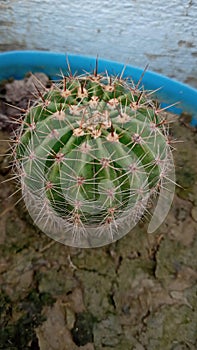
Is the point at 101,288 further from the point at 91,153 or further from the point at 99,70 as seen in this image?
the point at 99,70

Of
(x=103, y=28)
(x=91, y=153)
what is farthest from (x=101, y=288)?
(x=103, y=28)

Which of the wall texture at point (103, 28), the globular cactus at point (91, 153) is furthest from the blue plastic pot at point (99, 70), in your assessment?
the globular cactus at point (91, 153)

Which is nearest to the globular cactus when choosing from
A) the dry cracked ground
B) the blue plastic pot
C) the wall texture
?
the dry cracked ground

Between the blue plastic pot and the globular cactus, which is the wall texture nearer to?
the blue plastic pot

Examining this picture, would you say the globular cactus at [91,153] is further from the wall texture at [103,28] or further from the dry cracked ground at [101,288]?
the wall texture at [103,28]

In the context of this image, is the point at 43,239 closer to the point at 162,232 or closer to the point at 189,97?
the point at 162,232

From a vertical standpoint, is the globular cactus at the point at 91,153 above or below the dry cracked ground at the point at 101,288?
above
